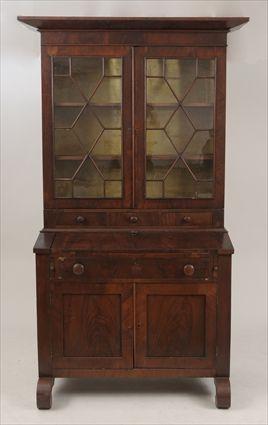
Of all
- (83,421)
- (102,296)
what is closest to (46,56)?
(102,296)

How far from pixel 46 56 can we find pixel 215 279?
1.19 metres

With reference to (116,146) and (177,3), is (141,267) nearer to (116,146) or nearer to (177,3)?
(116,146)

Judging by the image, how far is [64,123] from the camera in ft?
10.6

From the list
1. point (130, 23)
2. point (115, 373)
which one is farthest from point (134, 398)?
point (130, 23)

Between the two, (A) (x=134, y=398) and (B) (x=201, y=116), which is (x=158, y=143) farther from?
(A) (x=134, y=398)

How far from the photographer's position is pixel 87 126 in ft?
10.6

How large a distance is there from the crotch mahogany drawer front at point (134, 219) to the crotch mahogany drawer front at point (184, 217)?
0.13 feet

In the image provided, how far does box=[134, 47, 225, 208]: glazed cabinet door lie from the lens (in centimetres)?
320

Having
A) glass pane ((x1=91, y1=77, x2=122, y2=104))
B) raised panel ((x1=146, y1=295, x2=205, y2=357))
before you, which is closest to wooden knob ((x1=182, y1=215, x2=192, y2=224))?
raised panel ((x1=146, y1=295, x2=205, y2=357))

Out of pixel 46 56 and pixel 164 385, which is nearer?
pixel 46 56

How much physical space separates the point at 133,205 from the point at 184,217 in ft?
0.75

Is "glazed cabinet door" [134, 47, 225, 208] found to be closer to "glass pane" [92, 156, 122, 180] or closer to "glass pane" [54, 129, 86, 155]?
"glass pane" [92, 156, 122, 180]

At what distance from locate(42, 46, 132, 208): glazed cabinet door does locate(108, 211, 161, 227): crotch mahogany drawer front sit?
46mm

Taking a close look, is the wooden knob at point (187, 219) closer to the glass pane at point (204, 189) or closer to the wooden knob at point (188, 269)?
the glass pane at point (204, 189)
